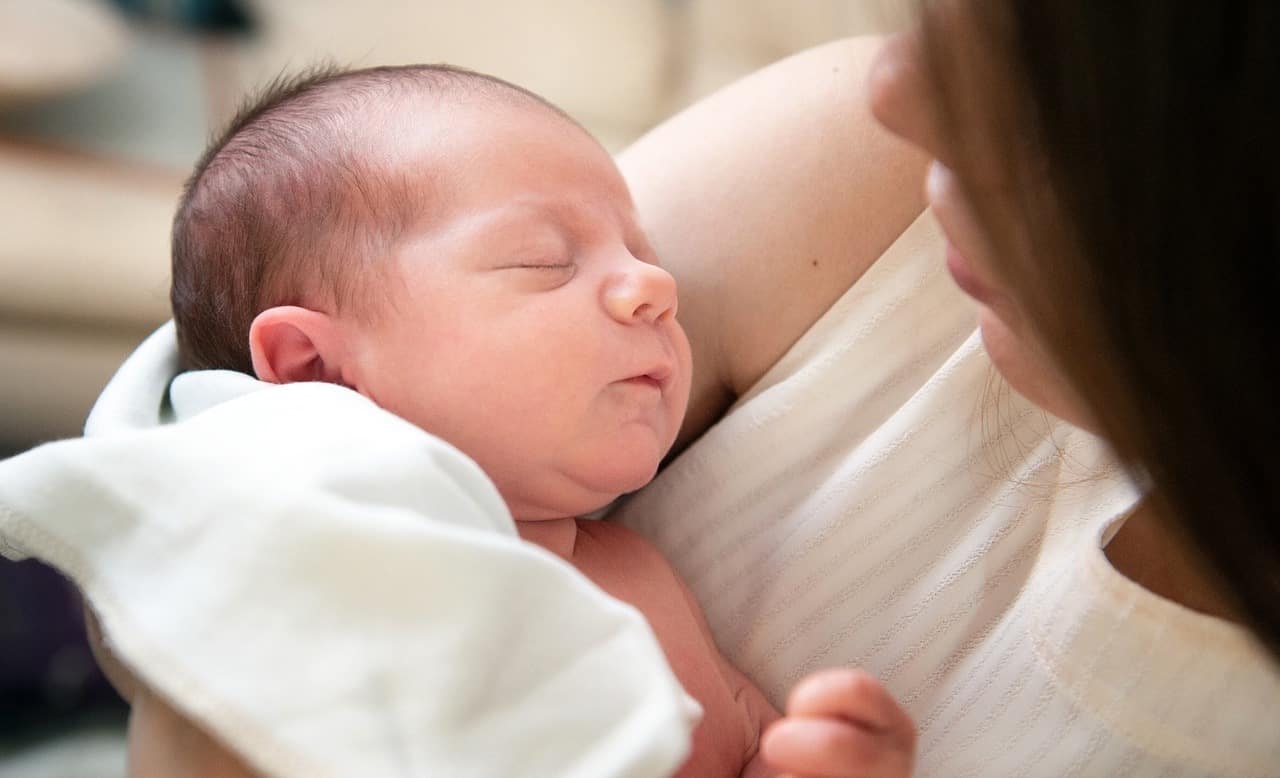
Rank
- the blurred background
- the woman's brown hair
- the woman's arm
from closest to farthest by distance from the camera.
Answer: the woman's brown hair < the woman's arm < the blurred background

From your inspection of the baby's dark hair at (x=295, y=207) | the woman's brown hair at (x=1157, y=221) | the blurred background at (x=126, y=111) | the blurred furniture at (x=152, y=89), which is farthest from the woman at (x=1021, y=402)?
the blurred furniture at (x=152, y=89)

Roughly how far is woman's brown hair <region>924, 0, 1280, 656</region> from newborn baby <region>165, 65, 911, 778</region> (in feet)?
0.85

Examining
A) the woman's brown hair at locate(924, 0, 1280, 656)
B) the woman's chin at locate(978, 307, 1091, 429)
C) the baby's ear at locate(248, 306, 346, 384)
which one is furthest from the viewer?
the baby's ear at locate(248, 306, 346, 384)

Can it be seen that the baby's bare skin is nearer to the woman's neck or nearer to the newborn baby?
the newborn baby

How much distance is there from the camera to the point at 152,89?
180 cm

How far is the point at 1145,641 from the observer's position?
2.06ft

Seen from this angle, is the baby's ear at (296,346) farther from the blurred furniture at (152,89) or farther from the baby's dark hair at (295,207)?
the blurred furniture at (152,89)

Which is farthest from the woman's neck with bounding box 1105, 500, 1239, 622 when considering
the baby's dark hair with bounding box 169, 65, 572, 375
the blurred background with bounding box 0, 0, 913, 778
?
the blurred background with bounding box 0, 0, 913, 778

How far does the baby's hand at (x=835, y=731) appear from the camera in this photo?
1.61 ft

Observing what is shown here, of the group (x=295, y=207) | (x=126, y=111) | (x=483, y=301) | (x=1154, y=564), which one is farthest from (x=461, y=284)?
(x=126, y=111)

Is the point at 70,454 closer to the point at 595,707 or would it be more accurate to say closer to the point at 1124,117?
the point at 595,707

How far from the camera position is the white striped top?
0.63 meters

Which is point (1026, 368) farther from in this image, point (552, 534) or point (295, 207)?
point (295, 207)

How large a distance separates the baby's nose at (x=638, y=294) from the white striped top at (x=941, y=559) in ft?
0.41
